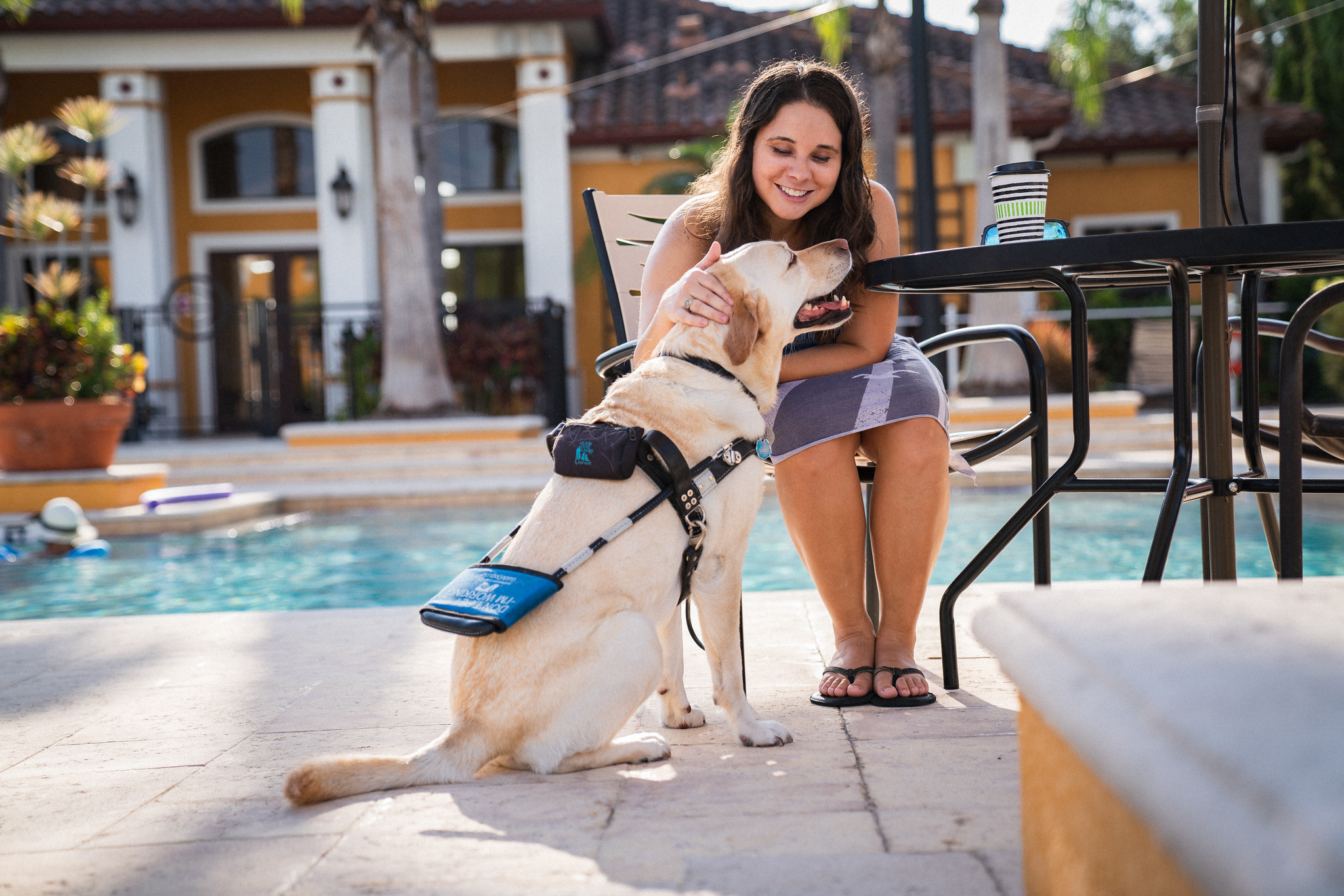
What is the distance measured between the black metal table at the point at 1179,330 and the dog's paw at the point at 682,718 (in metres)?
0.62

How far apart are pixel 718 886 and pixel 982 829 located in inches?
18.3

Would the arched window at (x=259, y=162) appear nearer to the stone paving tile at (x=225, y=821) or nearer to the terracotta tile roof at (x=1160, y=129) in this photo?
the terracotta tile roof at (x=1160, y=129)

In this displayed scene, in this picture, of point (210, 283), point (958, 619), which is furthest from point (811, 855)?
point (210, 283)

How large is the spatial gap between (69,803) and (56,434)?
21.3 feet

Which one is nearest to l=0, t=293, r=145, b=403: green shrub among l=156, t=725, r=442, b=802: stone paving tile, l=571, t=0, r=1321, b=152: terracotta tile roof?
l=156, t=725, r=442, b=802: stone paving tile

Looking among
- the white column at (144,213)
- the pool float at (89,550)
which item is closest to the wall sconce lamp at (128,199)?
the white column at (144,213)

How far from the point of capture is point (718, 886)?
1570mm

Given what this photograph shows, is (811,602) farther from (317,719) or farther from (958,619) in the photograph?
(317,719)

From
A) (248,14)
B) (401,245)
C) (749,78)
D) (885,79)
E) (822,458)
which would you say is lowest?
(822,458)

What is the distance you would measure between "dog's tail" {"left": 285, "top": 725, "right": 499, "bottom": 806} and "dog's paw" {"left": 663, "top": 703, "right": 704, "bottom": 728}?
529mm

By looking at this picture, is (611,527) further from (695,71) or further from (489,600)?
(695,71)

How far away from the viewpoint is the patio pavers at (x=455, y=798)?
5.39 feet

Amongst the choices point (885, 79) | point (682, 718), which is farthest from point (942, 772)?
point (885, 79)

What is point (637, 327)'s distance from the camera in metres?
3.34
